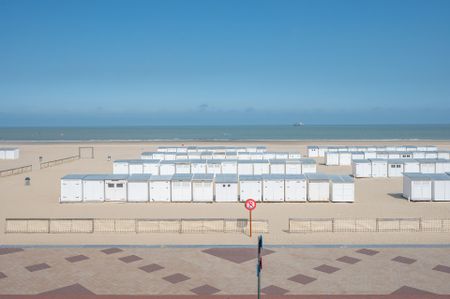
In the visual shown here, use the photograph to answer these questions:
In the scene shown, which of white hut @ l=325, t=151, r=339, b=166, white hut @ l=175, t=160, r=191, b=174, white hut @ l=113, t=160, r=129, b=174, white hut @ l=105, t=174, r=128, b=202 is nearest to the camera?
white hut @ l=105, t=174, r=128, b=202

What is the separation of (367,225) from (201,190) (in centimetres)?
1346

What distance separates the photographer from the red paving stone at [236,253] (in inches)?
750

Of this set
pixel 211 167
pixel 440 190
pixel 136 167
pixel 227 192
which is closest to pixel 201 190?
pixel 227 192

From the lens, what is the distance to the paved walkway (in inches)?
619

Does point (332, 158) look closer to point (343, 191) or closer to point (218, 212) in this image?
point (343, 191)

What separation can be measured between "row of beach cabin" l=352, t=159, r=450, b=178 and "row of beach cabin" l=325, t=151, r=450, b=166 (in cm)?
1023

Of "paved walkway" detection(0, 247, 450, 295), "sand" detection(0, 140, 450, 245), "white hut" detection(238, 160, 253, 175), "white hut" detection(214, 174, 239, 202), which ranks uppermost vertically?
"white hut" detection(238, 160, 253, 175)

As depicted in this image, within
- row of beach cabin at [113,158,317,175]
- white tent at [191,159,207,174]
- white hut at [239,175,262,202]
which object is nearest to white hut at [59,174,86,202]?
row of beach cabin at [113,158,317,175]

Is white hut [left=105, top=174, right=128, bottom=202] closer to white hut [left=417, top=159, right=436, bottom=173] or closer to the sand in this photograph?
the sand

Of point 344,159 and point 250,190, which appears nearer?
point 250,190

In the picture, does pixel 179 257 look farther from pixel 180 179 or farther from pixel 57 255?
pixel 180 179

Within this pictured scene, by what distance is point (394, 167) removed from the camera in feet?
158

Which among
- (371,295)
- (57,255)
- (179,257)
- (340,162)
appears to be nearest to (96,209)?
(57,255)

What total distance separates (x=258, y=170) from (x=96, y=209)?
65.0 ft
